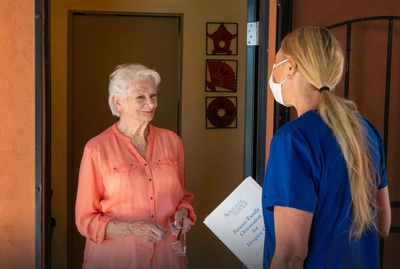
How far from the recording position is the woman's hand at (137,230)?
8.00 ft

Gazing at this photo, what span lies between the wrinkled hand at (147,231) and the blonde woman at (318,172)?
0.86m

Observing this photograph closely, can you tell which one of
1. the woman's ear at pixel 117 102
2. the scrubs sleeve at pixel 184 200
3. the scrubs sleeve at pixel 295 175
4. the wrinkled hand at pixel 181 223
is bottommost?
the wrinkled hand at pixel 181 223

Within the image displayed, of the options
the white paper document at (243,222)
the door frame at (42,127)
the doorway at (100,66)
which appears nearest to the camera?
the white paper document at (243,222)

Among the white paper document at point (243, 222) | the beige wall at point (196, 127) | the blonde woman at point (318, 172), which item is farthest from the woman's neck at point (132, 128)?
the beige wall at point (196, 127)

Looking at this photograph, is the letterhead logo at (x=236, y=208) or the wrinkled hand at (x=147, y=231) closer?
the letterhead logo at (x=236, y=208)

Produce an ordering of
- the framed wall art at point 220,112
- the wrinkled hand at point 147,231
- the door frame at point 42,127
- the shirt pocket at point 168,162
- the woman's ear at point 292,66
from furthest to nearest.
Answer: the framed wall art at point 220,112 < the shirt pocket at point 168,162 < the door frame at point 42,127 < the wrinkled hand at point 147,231 < the woman's ear at point 292,66

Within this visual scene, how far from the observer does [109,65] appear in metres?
4.40

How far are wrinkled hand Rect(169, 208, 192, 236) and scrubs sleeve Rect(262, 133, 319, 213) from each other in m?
1.08

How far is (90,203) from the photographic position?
2486 mm

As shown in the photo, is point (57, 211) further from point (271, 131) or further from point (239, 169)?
point (271, 131)

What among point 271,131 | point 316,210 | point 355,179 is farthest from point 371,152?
point 271,131

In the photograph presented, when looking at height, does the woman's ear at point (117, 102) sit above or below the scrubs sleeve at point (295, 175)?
above

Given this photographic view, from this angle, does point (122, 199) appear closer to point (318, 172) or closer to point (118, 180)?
point (118, 180)

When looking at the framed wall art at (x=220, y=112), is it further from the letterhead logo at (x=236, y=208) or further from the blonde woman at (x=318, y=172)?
the blonde woman at (x=318, y=172)
